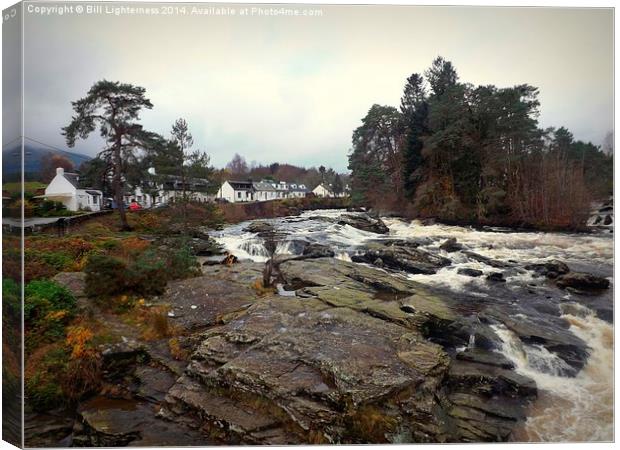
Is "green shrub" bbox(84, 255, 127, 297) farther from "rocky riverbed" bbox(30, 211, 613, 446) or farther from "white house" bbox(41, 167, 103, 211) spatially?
"white house" bbox(41, 167, 103, 211)

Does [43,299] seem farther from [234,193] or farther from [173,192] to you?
[234,193]

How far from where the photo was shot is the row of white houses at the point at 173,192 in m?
3.74

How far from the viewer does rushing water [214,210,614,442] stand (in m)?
3.52

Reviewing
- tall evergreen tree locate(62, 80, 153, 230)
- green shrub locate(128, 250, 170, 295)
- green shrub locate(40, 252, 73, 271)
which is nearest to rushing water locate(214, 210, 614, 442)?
green shrub locate(128, 250, 170, 295)

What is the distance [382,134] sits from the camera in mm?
4082

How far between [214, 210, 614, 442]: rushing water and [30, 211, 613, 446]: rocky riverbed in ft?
0.05

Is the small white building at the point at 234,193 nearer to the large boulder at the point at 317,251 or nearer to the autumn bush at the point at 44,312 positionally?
the large boulder at the point at 317,251

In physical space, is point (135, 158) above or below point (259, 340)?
above

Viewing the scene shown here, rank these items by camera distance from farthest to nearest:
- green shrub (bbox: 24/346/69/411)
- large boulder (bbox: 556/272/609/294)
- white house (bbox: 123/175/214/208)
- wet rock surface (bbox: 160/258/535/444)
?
white house (bbox: 123/175/214/208) < large boulder (bbox: 556/272/609/294) < green shrub (bbox: 24/346/69/411) < wet rock surface (bbox: 160/258/535/444)

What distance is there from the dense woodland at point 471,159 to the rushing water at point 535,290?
0.85 feet

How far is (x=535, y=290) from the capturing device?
404 centimetres

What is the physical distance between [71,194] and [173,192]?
1115 millimetres

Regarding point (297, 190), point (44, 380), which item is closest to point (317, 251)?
point (297, 190)

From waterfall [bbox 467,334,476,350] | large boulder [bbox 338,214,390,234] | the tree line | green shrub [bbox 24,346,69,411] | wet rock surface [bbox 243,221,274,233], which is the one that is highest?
the tree line
